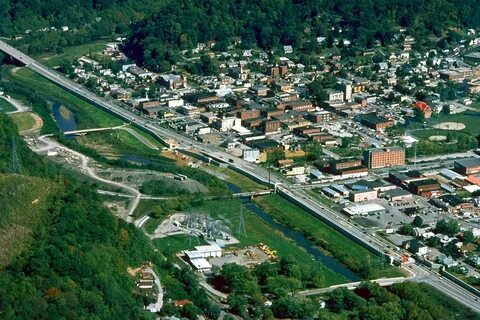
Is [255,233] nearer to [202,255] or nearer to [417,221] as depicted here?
[202,255]

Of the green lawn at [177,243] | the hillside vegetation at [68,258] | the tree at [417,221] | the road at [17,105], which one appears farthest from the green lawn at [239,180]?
the road at [17,105]

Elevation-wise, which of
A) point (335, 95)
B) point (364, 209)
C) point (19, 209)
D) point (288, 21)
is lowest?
point (335, 95)

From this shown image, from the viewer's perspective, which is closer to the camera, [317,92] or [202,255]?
[202,255]

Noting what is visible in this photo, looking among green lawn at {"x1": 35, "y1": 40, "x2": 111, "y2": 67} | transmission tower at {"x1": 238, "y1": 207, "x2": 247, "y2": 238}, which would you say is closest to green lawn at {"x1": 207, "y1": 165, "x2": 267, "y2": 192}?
transmission tower at {"x1": 238, "y1": 207, "x2": 247, "y2": 238}

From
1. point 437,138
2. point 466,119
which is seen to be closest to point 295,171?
point 437,138

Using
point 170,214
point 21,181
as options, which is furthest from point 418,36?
point 21,181

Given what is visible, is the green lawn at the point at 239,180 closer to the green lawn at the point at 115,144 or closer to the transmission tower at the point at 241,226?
the green lawn at the point at 115,144
